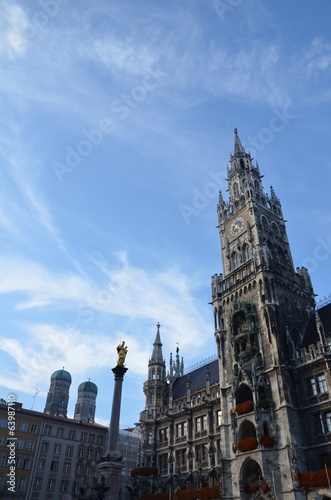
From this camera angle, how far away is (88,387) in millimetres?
154875

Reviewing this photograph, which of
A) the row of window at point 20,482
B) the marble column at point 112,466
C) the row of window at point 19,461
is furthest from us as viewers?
the row of window at point 19,461

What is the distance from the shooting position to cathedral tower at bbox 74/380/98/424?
146500 millimetres

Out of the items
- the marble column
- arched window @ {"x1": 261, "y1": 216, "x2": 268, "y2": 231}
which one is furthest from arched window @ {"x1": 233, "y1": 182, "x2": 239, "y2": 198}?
the marble column

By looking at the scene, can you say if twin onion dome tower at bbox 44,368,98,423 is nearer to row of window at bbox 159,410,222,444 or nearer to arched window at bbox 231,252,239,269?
row of window at bbox 159,410,222,444

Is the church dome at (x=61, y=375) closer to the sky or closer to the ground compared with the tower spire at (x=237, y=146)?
closer to the ground

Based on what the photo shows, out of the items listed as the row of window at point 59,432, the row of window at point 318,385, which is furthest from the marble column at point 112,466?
the row of window at point 59,432

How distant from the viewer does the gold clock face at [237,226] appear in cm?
5502

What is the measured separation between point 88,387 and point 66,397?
13.9 meters

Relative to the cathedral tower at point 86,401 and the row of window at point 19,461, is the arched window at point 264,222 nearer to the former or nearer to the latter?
the row of window at point 19,461

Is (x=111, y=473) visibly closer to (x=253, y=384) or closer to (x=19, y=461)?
(x=253, y=384)

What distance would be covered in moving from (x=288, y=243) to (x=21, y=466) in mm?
50091

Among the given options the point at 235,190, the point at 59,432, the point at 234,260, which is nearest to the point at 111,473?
the point at 234,260

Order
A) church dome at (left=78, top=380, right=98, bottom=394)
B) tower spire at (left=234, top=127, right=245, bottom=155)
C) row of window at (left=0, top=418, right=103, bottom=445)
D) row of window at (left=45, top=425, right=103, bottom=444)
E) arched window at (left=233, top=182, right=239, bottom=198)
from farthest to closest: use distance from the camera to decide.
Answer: church dome at (left=78, top=380, right=98, bottom=394) → tower spire at (left=234, top=127, right=245, bottom=155) → row of window at (left=45, top=425, right=103, bottom=444) → arched window at (left=233, top=182, right=239, bottom=198) → row of window at (left=0, top=418, right=103, bottom=445)

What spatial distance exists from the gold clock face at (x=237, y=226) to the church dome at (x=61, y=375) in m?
111
